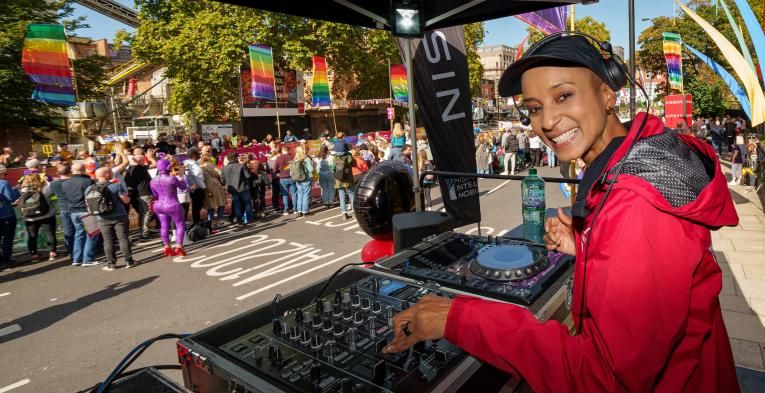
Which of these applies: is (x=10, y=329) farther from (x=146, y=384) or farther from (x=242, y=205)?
(x=242, y=205)

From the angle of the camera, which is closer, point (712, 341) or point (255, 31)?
point (712, 341)

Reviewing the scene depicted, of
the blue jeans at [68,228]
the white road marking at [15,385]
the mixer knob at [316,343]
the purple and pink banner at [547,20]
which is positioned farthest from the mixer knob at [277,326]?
the blue jeans at [68,228]

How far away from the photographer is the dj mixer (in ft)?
4.05

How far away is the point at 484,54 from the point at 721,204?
171299mm

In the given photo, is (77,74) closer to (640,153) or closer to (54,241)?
(54,241)

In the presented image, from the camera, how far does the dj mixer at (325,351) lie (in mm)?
1235

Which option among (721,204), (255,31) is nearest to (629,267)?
(721,204)

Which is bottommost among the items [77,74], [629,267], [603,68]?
[629,267]

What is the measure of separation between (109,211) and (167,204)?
969mm

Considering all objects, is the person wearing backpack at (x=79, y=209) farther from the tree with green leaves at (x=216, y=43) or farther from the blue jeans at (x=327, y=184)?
the tree with green leaves at (x=216, y=43)

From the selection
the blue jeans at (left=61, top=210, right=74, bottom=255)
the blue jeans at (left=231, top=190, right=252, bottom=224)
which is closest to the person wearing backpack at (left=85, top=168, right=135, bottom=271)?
the blue jeans at (left=61, top=210, right=74, bottom=255)

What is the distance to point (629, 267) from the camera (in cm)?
92

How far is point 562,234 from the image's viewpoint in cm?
194

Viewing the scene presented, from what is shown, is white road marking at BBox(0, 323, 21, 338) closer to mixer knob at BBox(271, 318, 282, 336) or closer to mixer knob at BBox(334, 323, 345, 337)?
mixer knob at BBox(271, 318, 282, 336)
